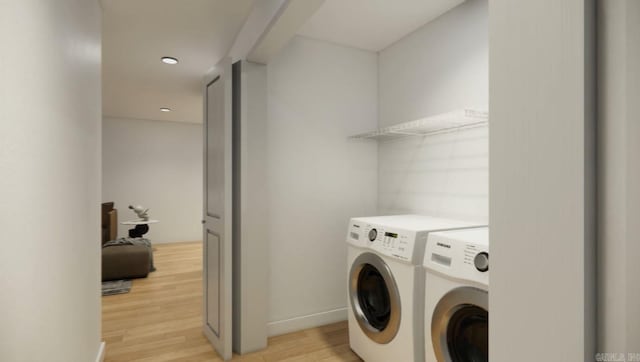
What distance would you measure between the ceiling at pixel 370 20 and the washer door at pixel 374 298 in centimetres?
175

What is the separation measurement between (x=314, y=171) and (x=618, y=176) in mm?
2386

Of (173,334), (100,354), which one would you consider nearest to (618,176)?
(100,354)

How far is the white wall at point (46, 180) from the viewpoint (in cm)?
84

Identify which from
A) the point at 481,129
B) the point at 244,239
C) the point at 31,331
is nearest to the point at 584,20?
the point at 31,331

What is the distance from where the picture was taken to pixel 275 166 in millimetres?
2611

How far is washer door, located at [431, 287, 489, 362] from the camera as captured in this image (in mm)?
1357

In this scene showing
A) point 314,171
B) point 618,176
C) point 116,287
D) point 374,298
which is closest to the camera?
point 618,176

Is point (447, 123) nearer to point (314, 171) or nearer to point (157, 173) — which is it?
point (314, 171)

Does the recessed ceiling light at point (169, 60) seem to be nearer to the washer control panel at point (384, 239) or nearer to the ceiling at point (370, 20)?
the ceiling at point (370, 20)

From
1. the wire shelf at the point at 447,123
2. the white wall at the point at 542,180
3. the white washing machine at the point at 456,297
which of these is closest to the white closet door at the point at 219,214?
the wire shelf at the point at 447,123

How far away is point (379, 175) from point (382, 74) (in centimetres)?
97

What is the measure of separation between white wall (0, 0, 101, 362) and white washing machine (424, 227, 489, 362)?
1.54 meters

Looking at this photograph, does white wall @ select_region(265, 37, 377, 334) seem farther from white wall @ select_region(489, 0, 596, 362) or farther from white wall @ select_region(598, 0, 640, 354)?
white wall @ select_region(598, 0, 640, 354)

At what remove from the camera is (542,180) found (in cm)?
47
